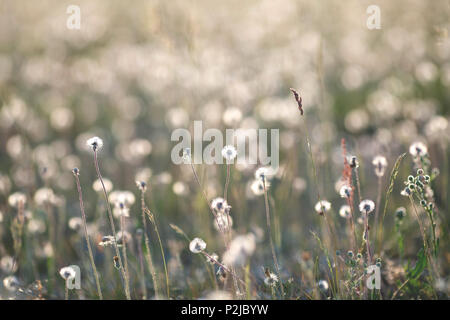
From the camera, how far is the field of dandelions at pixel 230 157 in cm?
207

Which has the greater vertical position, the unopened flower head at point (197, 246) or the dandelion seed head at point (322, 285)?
the unopened flower head at point (197, 246)

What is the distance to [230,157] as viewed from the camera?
6.21 feet

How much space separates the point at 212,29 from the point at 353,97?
281 cm

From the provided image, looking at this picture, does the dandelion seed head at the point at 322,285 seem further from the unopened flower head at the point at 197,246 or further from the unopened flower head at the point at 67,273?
the unopened flower head at the point at 67,273

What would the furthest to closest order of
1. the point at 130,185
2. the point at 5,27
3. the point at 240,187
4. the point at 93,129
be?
the point at 5,27, the point at 93,129, the point at 130,185, the point at 240,187

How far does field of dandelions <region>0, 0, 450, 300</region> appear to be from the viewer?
6.79ft

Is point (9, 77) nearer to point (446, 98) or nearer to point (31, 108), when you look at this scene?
point (31, 108)

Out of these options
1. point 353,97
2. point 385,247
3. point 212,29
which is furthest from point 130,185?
point 212,29

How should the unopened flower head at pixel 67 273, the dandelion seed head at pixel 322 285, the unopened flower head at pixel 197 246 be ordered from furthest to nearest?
1. the dandelion seed head at pixel 322 285
2. the unopened flower head at pixel 67 273
3. the unopened flower head at pixel 197 246

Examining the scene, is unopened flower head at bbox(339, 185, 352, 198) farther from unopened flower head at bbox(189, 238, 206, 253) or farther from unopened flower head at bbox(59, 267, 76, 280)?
unopened flower head at bbox(59, 267, 76, 280)

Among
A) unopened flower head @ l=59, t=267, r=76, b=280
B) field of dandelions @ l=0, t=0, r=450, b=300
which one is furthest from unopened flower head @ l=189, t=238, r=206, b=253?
unopened flower head @ l=59, t=267, r=76, b=280

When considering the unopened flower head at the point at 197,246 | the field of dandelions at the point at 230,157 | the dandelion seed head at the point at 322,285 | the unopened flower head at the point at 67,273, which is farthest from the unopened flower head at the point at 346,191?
the unopened flower head at the point at 67,273

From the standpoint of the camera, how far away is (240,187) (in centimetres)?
→ 315

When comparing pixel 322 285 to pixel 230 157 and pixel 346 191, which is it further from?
pixel 230 157
